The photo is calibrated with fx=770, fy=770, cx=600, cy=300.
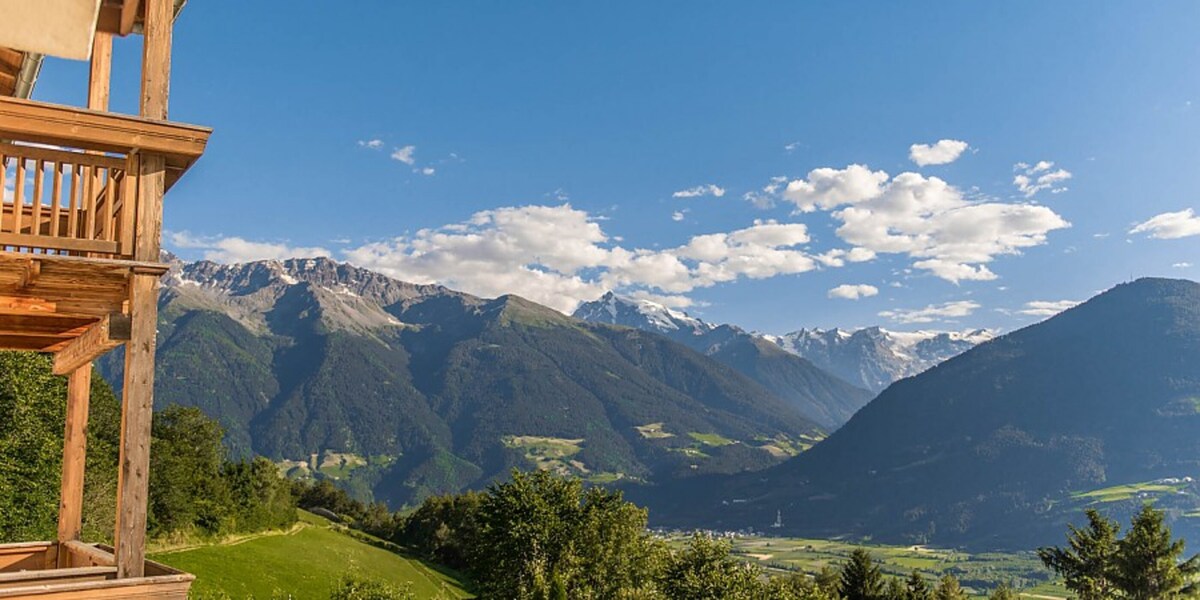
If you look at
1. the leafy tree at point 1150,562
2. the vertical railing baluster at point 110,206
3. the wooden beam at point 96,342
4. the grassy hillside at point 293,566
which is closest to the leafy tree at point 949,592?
the leafy tree at point 1150,562

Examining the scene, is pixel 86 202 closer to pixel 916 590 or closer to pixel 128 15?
pixel 128 15

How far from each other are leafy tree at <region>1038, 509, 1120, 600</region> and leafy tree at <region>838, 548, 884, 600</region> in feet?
66.9

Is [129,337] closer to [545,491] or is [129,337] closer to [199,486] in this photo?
[545,491]

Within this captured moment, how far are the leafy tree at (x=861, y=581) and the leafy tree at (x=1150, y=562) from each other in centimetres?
2402

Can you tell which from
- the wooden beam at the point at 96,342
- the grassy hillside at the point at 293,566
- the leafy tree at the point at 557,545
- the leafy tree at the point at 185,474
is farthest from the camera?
the leafy tree at the point at 557,545

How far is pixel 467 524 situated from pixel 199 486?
41.6 meters

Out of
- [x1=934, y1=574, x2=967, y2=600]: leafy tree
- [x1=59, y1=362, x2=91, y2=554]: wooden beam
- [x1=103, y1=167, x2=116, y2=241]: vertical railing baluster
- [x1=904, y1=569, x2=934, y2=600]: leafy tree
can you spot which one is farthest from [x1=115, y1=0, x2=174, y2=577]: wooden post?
[x1=934, y1=574, x2=967, y2=600]: leafy tree

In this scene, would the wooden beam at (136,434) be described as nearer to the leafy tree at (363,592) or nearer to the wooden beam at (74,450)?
the wooden beam at (74,450)

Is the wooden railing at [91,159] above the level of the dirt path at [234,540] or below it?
above

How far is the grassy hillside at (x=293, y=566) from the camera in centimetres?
5478

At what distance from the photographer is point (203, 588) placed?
4928 cm

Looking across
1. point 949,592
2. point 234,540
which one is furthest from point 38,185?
point 949,592

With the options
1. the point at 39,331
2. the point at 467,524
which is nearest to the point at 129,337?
the point at 39,331

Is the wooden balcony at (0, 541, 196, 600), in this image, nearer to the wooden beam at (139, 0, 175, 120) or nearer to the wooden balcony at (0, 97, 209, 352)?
the wooden balcony at (0, 97, 209, 352)
